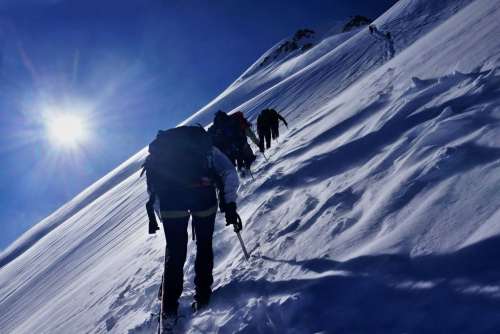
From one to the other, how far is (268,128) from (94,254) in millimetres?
7218

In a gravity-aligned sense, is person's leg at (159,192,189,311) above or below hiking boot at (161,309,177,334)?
above

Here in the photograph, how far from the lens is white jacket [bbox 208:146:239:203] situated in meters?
2.87

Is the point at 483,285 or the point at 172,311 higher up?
the point at 172,311

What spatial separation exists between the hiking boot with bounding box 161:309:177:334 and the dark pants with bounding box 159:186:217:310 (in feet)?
0.19

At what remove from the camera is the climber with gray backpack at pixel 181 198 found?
2.59 meters

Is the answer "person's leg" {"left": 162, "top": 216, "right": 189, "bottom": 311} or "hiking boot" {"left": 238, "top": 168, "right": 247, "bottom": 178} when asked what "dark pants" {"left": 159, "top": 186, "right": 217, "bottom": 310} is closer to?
"person's leg" {"left": 162, "top": 216, "right": 189, "bottom": 311}

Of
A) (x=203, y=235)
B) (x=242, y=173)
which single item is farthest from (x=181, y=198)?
(x=242, y=173)

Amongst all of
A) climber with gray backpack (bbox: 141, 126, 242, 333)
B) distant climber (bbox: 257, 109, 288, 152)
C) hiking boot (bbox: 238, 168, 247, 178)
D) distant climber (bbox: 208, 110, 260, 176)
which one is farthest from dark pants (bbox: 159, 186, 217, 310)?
distant climber (bbox: 257, 109, 288, 152)

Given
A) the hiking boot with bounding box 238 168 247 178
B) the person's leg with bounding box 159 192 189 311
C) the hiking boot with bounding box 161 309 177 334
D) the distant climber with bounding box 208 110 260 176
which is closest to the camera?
the hiking boot with bounding box 161 309 177 334

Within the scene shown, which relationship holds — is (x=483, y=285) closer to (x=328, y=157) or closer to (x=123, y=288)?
(x=328, y=157)

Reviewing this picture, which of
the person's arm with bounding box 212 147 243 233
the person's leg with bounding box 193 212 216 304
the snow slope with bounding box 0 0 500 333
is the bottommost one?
the snow slope with bounding box 0 0 500 333

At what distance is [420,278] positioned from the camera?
1629mm

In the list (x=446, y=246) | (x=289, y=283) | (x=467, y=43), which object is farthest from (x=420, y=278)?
(x=467, y=43)

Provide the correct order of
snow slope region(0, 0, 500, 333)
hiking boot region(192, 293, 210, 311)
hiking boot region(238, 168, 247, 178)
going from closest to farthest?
1. snow slope region(0, 0, 500, 333)
2. hiking boot region(192, 293, 210, 311)
3. hiking boot region(238, 168, 247, 178)
